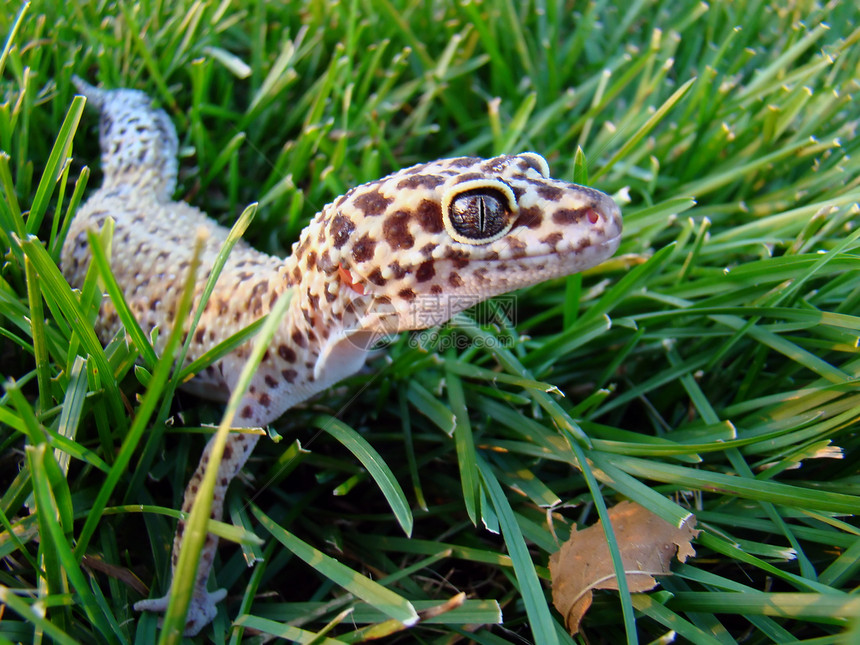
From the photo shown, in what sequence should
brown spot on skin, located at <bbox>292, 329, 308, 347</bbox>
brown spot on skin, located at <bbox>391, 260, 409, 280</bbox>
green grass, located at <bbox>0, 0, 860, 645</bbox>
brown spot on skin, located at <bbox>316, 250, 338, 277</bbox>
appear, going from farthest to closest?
brown spot on skin, located at <bbox>292, 329, 308, 347</bbox>
brown spot on skin, located at <bbox>316, 250, 338, 277</bbox>
brown spot on skin, located at <bbox>391, 260, 409, 280</bbox>
green grass, located at <bbox>0, 0, 860, 645</bbox>

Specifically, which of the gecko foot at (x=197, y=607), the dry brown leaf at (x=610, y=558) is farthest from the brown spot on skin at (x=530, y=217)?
the gecko foot at (x=197, y=607)

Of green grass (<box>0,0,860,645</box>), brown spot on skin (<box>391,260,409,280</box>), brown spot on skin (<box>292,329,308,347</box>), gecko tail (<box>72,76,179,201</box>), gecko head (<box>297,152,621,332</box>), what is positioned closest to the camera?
green grass (<box>0,0,860,645</box>)

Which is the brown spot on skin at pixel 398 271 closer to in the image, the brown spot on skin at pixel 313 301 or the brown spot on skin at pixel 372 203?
the brown spot on skin at pixel 372 203

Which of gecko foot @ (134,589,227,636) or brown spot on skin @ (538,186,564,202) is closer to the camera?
gecko foot @ (134,589,227,636)

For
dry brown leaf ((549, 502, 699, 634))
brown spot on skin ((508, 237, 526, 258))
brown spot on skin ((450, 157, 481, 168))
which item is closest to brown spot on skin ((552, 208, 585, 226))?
brown spot on skin ((508, 237, 526, 258))

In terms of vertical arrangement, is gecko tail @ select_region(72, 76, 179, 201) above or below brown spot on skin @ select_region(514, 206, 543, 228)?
above

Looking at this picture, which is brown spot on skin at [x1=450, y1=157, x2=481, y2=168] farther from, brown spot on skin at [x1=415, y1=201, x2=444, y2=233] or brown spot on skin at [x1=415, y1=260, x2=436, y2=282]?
brown spot on skin at [x1=415, y1=260, x2=436, y2=282]

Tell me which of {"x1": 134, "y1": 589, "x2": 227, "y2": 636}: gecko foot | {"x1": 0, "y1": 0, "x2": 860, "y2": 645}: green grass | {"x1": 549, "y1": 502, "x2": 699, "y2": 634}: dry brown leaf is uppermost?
{"x1": 0, "y1": 0, "x2": 860, "y2": 645}: green grass
